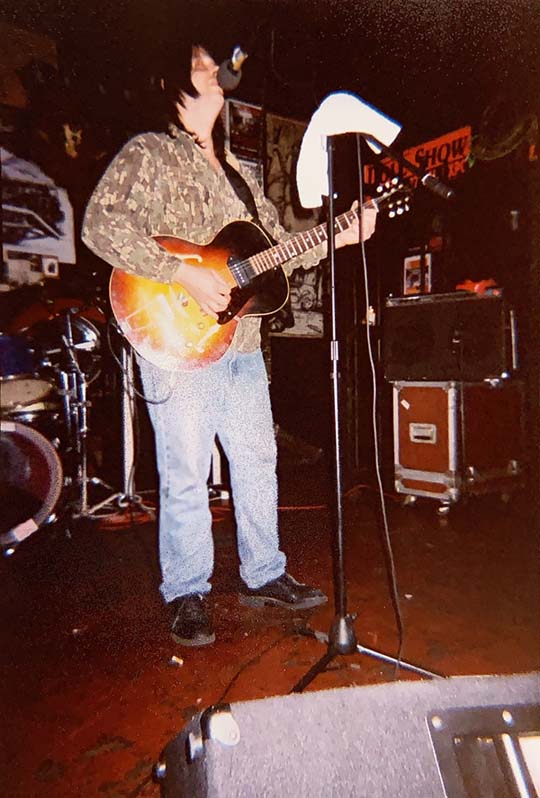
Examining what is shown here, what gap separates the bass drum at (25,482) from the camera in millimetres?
2109

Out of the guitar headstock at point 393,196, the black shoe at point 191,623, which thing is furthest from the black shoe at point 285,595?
the guitar headstock at point 393,196

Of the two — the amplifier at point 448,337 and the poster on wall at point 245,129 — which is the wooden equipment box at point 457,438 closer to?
the amplifier at point 448,337

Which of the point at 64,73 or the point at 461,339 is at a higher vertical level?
the point at 64,73

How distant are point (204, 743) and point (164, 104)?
1878 mm

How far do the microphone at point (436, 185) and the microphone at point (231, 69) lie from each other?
0.73 meters

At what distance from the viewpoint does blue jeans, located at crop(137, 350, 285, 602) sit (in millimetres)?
1649

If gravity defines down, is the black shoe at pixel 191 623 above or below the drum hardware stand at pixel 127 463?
below

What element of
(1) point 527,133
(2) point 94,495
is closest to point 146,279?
(2) point 94,495

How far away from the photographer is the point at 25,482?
2.21 meters

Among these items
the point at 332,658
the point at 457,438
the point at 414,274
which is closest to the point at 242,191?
the point at 332,658

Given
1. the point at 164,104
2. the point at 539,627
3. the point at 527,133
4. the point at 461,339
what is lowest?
the point at 539,627

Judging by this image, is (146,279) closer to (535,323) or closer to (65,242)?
(65,242)

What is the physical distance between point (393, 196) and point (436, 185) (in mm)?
236

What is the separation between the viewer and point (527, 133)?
136 inches
